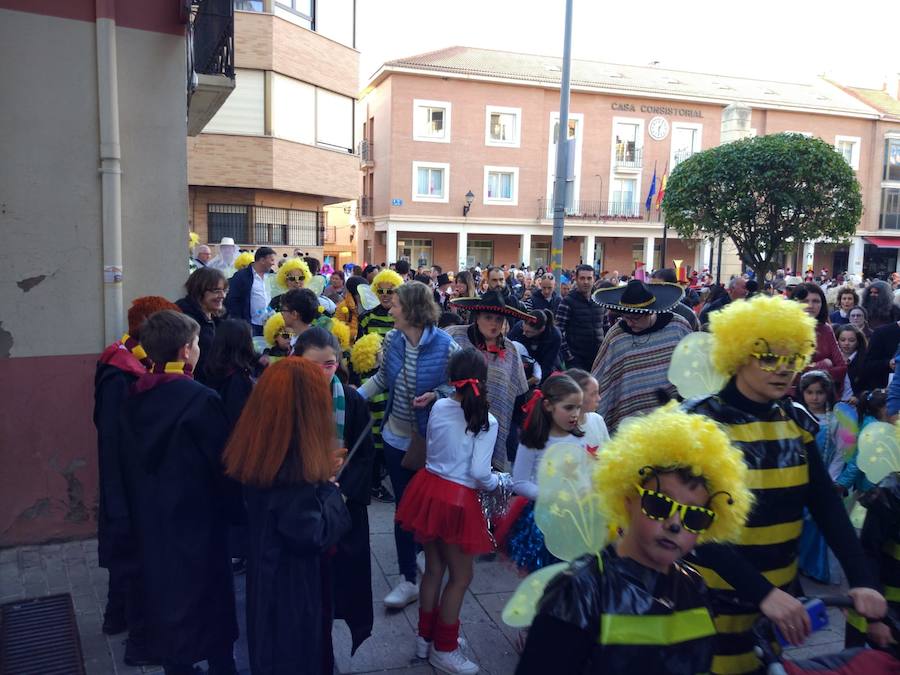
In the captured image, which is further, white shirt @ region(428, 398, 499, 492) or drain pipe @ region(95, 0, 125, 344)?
drain pipe @ region(95, 0, 125, 344)

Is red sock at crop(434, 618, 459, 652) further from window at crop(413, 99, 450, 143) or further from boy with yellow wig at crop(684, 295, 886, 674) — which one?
window at crop(413, 99, 450, 143)

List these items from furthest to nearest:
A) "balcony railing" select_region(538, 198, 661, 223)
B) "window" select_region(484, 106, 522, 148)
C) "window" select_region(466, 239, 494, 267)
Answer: "balcony railing" select_region(538, 198, 661, 223), "window" select_region(466, 239, 494, 267), "window" select_region(484, 106, 522, 148)

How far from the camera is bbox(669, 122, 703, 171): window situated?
36844 mm

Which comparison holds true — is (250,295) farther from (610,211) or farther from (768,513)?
(610,211)

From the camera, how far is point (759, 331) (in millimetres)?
2566

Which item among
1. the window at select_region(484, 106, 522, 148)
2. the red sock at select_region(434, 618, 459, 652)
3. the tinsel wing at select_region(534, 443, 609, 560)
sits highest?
the window at select_region(484, 106, 522, 148)

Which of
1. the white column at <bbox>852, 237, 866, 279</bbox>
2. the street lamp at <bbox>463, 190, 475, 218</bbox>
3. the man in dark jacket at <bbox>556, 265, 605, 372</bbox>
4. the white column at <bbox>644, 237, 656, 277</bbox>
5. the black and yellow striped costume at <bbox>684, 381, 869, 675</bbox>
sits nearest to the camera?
the black and yellow striped costume at <bbox>684, 381, 869, 675</bbox>

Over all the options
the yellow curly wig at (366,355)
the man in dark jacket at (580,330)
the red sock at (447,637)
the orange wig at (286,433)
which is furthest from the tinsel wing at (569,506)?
the man in dark jacket at (580,330)

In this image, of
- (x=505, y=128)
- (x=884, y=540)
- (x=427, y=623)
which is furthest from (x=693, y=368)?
(x=505, y=128)

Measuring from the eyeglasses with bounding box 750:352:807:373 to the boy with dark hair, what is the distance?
222cm

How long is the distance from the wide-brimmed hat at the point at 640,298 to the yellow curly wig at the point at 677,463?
2.84 meters

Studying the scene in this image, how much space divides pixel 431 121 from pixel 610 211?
10.7m

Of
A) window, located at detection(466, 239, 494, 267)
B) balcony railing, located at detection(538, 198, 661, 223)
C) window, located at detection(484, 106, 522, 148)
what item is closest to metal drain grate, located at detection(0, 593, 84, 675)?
window, located at detection(484, 106, 522, 148)

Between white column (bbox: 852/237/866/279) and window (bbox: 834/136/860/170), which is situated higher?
window (bbox: 834/136/860/170)
